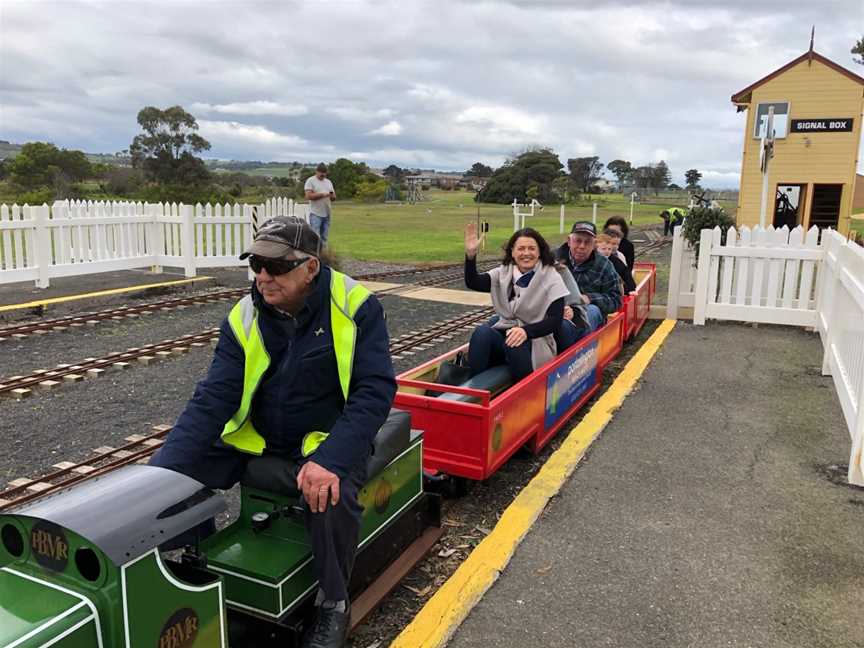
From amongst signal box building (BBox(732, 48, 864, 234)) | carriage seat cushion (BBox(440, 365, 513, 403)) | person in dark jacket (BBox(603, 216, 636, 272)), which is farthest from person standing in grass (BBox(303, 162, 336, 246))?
signal box building (BBox(732, 48, 864, 234))

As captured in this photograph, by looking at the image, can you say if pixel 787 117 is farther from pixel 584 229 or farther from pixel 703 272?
pixel 584 229

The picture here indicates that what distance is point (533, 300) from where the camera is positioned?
5.04 meters

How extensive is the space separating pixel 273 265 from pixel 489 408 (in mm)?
1753

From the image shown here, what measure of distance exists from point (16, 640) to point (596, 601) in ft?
7.54

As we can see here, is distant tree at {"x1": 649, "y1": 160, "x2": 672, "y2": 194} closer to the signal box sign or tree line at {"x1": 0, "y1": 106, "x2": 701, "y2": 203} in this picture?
tree line at {"x1": 0, "y1": 106, "x2": 701, "y2": 203}

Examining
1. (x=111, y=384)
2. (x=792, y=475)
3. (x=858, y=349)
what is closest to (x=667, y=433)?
(x=792, y=475)

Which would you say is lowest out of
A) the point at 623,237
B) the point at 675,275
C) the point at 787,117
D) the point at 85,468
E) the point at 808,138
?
the point at 85,468

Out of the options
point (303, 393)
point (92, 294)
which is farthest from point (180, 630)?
point (92, 294)

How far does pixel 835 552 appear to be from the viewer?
348 cm

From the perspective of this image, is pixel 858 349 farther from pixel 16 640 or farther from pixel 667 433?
pixel 16 640

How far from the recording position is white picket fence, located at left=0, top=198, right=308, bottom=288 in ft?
35.4

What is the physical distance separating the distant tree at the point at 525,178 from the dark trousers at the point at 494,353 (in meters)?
49.4

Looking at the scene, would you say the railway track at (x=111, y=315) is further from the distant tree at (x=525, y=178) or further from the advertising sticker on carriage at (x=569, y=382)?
the distant tree at (x=525, y=178)

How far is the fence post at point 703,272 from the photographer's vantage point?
882 cm
